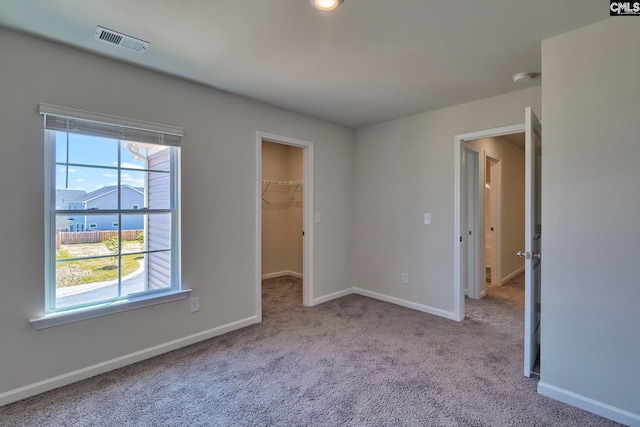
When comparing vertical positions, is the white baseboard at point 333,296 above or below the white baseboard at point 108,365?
above

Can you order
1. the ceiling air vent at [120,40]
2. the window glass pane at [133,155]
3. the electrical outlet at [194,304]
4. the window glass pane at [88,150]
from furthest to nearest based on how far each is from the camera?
the electrical outlet at [194,304] → the window glass pane at [133,155] → the window glass pane at [88,150] → the ceiling air vent at [120,40]

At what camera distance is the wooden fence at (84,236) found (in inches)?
87.3

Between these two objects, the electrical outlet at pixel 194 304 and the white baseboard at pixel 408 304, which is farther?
the white baseboard at pixel 408 304

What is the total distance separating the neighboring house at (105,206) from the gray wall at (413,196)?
280 centimetres

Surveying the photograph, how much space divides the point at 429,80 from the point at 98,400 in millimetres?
3472

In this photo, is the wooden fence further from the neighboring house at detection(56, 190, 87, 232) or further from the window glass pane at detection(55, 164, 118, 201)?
the window glass pane at detection(55, 164, 118, 201)

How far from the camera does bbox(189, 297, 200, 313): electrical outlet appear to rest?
2.85 m

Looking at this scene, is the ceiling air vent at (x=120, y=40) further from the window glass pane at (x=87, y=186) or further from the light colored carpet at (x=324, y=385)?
the light colored carpet at (x=324, y=385)

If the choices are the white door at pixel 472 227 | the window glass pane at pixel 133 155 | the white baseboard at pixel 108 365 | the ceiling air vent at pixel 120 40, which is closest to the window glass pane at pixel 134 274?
the white baseboard at pixel 108 365

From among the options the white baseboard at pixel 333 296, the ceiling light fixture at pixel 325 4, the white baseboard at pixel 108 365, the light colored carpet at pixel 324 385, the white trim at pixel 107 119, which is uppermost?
the ceiling light fixture at pixel 325 4

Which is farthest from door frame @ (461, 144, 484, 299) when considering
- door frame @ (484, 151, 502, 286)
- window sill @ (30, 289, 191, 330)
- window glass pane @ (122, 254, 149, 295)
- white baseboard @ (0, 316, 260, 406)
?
window glass pane @ (122, 254, 149, 295)

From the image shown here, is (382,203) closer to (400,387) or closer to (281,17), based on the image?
(400,387)

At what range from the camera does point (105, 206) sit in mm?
2406

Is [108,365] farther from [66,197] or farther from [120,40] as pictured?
[120,40]
